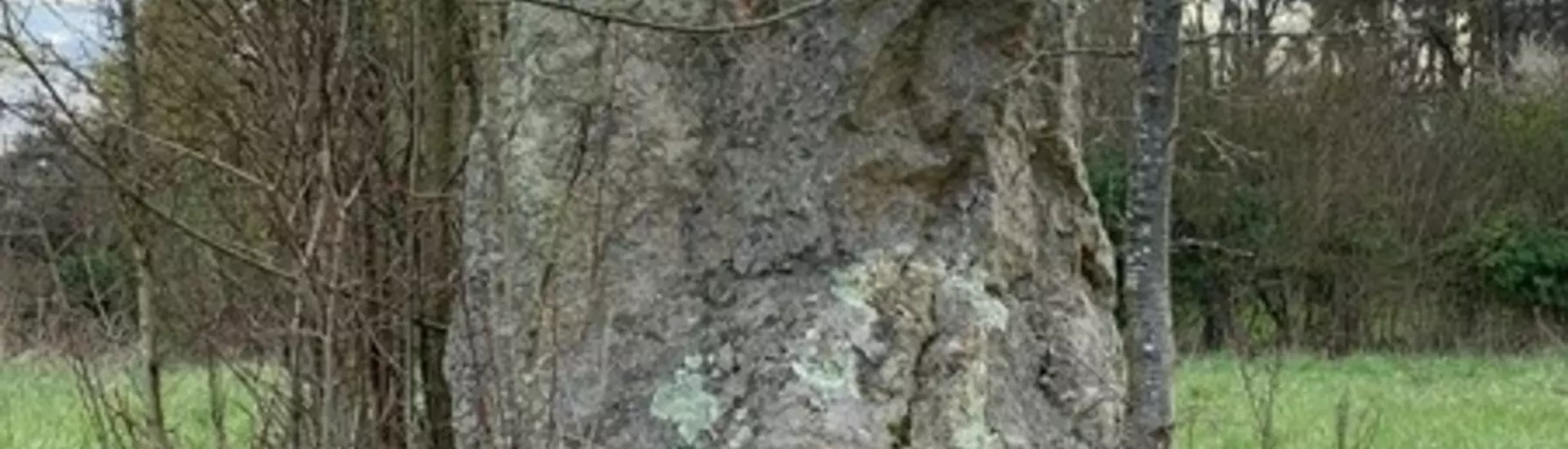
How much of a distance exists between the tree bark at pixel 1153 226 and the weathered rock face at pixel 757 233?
0.23 metres

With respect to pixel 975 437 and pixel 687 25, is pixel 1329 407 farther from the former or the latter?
pixel 687 25

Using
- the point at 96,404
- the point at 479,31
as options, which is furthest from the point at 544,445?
the point at 96,404

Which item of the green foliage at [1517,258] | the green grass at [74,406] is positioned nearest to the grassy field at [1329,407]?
the green grass at [74,406]

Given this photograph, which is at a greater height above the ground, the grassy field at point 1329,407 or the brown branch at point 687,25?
the brown branch at point 687,25

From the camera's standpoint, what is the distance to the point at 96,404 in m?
5.73

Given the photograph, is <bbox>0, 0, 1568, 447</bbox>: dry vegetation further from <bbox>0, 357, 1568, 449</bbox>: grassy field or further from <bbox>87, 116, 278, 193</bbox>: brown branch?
<bbox>0, 357, 1568, 449</bbox>: grassy field

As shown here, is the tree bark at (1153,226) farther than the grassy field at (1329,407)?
No

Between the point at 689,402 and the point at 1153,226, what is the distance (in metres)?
0.85

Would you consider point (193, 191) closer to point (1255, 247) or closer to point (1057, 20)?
point (1057, 20)

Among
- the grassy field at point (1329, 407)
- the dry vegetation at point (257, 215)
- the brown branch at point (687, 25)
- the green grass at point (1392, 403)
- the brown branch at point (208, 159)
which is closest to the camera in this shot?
the brown branch at point (687, 25)

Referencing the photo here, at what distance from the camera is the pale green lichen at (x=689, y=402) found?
4.68 metres

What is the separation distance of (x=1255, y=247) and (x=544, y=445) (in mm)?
21042

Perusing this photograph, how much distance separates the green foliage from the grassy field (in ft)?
9.20

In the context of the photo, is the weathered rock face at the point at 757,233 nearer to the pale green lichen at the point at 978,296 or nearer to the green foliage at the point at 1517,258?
the pale green lichen at the point at 978,296
